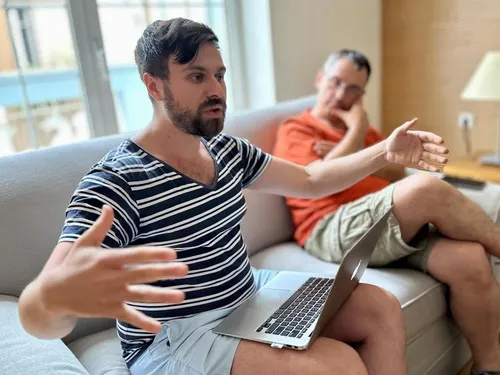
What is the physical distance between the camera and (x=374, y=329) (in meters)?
1.08

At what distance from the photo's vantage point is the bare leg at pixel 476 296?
4.42 feet

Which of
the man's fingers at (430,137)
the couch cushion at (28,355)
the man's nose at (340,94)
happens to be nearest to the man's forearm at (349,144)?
the man's nose at (340,94)

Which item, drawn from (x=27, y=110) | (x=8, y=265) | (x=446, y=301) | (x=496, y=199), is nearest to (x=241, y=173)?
(x=8, y=265)

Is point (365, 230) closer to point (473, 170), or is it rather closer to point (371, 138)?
point (371, 138)

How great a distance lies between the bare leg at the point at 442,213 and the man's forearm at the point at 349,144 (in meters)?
0.32

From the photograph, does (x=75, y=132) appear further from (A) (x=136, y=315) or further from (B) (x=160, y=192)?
(A) (x=136, y=315)

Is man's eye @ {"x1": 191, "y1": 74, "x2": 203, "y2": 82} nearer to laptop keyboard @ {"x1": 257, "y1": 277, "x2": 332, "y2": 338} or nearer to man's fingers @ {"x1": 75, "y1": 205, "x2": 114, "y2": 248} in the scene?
man's fingers @ {"x1": 75, "y1": 205, "x2": 114, "y2": 248}

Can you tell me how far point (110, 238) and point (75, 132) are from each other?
1.38 m

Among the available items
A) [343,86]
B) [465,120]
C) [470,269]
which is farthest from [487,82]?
[470,269]

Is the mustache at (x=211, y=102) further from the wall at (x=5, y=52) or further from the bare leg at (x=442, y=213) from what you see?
the wall at (x=5, y=52)

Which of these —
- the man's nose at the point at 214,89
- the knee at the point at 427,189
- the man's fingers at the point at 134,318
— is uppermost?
the man's nose at the point at 214,89

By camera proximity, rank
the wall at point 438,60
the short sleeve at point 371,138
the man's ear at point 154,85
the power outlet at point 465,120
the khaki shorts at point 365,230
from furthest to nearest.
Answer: the power outlet at point 465,120 → the wall at point 438,60 → the short sleeve at point 371,138 → the khaki shorts at point 365,230 → the man's ear at point 154,85

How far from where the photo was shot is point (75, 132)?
6.84ft

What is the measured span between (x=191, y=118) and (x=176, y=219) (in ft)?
0.70
